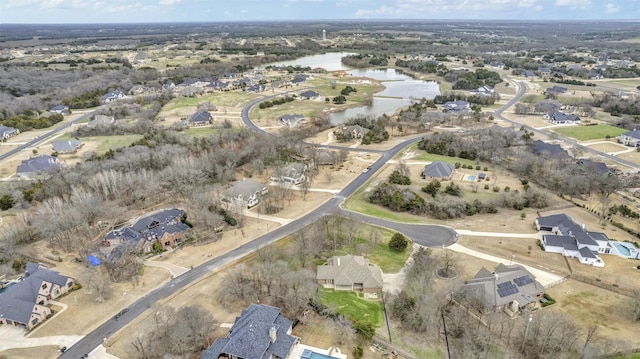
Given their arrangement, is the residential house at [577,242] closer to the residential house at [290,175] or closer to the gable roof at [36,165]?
the residential house at [290,175]

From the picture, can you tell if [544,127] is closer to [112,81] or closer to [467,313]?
[467,313]

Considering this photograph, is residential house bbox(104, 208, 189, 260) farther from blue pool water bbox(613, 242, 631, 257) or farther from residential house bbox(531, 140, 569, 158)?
residential house bbox(531, 140, 569, 158)

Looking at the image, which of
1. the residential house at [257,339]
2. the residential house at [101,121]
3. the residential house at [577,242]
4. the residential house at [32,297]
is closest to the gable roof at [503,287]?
the residential house at [577,242]

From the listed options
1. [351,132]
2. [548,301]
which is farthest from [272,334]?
[351,132]

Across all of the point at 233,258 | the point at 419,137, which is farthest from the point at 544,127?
the point at 233,258

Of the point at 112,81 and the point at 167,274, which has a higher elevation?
the point at 112,81

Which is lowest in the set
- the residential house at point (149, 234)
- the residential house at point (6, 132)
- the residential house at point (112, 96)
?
the residential house at point (149, 234)
